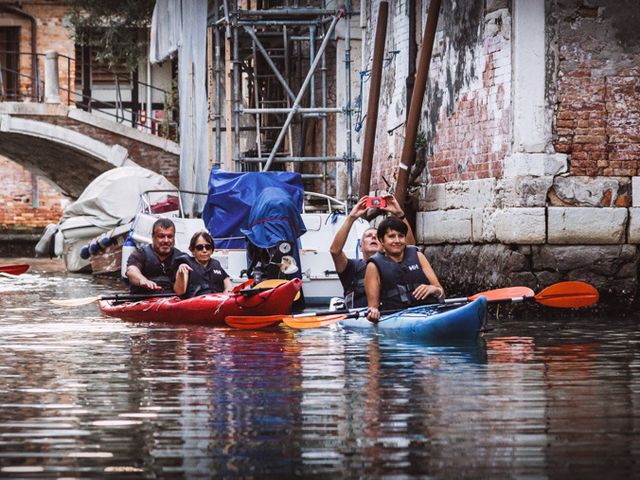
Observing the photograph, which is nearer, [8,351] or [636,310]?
[8,351]

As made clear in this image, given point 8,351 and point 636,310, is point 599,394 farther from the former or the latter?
point 636,310

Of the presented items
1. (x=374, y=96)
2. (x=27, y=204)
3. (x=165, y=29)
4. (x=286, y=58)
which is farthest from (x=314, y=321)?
(x=27, y=204)

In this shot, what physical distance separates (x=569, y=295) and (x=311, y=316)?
6.85 feet

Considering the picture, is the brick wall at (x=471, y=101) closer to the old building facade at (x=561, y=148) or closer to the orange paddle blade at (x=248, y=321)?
the old building facade at (x=561, y=148)

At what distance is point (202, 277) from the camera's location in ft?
42.7

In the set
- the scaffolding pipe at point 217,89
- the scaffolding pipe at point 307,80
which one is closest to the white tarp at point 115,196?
the scaffolding pipe at point 217,89

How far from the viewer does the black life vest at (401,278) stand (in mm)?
10477

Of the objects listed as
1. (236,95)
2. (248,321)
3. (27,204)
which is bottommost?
(248,321)

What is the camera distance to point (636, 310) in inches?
510

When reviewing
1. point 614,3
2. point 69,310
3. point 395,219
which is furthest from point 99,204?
point 395,219

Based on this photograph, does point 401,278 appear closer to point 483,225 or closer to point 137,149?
point 483,225

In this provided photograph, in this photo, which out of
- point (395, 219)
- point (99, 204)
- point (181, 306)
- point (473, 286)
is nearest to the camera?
point (395, 219)

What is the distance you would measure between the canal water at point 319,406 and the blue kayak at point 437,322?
0.15m

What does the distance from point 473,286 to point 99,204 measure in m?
12.6
